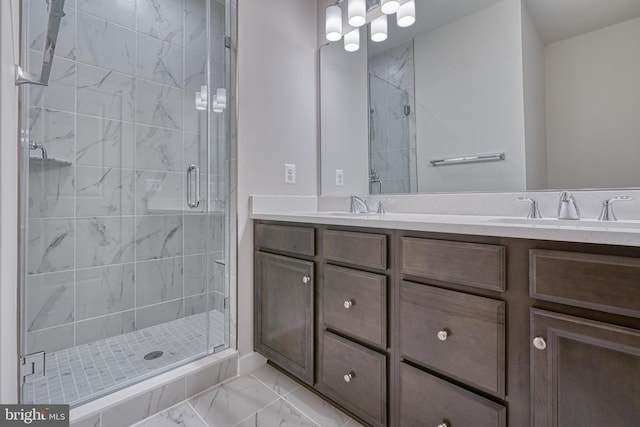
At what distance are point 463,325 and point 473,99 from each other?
1058 millimetres

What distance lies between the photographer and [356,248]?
1.18m

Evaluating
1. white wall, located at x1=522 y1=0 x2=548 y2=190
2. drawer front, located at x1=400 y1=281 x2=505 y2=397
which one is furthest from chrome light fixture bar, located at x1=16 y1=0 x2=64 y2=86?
white wall, located at x1=522 y1=0 x2=548 y2=190

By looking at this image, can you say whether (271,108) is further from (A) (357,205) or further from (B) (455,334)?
(B) (455,334)

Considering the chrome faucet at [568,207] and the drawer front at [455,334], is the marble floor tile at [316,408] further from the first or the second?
the chrome faucet at [568,207]

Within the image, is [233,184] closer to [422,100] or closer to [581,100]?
[422,100]

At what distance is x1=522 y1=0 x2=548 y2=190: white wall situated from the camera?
4.07 feet

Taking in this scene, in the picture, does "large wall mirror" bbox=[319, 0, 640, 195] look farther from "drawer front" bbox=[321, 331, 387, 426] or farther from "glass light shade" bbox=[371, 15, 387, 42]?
"drawer front" bbox=[321, 331, 387, 426]

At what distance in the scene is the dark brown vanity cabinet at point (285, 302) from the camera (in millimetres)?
1385

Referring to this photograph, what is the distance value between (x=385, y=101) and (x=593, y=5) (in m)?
0.92

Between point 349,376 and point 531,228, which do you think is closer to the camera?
point 531,228

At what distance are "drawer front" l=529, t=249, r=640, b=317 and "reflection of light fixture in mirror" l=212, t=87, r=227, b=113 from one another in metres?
1.61

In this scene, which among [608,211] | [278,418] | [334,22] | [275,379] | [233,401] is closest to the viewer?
[608,211]

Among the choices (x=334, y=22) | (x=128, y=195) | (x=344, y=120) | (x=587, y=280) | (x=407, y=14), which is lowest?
(x=587, y=280)

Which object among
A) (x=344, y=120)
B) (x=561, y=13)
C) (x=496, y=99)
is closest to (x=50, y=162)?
(x=344, y=120)
